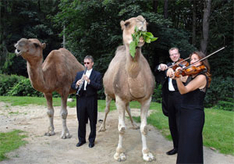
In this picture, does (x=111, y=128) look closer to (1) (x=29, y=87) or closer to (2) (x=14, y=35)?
(1) (x=29, y=87)

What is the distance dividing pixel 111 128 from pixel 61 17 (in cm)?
904

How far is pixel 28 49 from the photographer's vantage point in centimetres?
449

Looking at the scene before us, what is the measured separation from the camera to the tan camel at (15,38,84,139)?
455cm

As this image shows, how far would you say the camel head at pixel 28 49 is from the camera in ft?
14.2

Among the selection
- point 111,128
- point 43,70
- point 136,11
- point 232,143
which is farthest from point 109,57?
point 232,143

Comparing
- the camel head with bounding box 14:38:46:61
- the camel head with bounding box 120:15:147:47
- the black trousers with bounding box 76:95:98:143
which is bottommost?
the black trousers with bounding box 76:95:98:143

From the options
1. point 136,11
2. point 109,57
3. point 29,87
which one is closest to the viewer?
point 136,11

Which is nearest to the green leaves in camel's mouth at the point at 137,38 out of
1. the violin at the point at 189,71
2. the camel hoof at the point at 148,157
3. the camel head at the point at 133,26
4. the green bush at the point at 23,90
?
the camel head at the point at 133,26

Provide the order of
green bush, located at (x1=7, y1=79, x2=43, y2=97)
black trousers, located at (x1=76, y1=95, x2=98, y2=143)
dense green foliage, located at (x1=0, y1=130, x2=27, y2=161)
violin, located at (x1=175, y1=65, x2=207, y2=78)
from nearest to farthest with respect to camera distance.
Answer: violin, located at (x1=175, y1=65, x2=207, y2=78) → dense green foliage, located at (x1=0, y1=130, x2=27, y2=161) → black trousers, located at (x1=76, y1=95, x2=98, y2=143) → green bush, located at (x1=7, y1=79, x2=43, y2=97)

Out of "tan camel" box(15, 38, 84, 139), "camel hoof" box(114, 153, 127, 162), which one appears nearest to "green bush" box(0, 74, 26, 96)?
"tan camel" box(15, 38, 84, 139)

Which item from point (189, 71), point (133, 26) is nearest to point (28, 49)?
point (133, 26)

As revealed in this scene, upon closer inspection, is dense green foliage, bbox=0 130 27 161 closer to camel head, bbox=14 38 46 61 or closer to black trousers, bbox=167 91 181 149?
camel head, bbox=14 38 46 61

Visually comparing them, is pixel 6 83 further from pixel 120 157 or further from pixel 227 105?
pixel 227 105

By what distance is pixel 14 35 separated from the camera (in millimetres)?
21969
